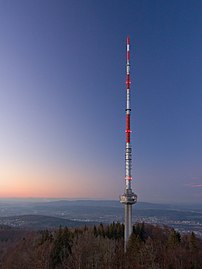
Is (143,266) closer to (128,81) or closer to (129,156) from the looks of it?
(129,156)

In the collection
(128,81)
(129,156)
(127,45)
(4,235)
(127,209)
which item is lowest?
(4,235)

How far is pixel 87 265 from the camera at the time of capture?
48.9 m

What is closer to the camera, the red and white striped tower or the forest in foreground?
the forest in foreground

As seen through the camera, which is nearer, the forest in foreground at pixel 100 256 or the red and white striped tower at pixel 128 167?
the forest in foreground at pixel 100 256

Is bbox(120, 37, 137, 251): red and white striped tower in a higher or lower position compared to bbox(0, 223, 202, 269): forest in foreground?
higher

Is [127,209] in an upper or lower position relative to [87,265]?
upper

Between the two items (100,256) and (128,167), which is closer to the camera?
(100,256)

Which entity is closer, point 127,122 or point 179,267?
point 179,267

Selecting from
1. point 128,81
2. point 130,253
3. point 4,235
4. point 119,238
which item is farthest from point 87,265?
point 4,235

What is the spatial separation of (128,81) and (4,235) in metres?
87.0

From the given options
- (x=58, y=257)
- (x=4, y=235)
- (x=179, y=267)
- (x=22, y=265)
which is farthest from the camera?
(x=4, y=235)

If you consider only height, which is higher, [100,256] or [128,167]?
[128,167]

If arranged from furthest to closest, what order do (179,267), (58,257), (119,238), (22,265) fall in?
(119,238) → (58,257) → (22,265) → (179,267)

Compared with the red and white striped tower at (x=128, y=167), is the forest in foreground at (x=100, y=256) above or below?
below
